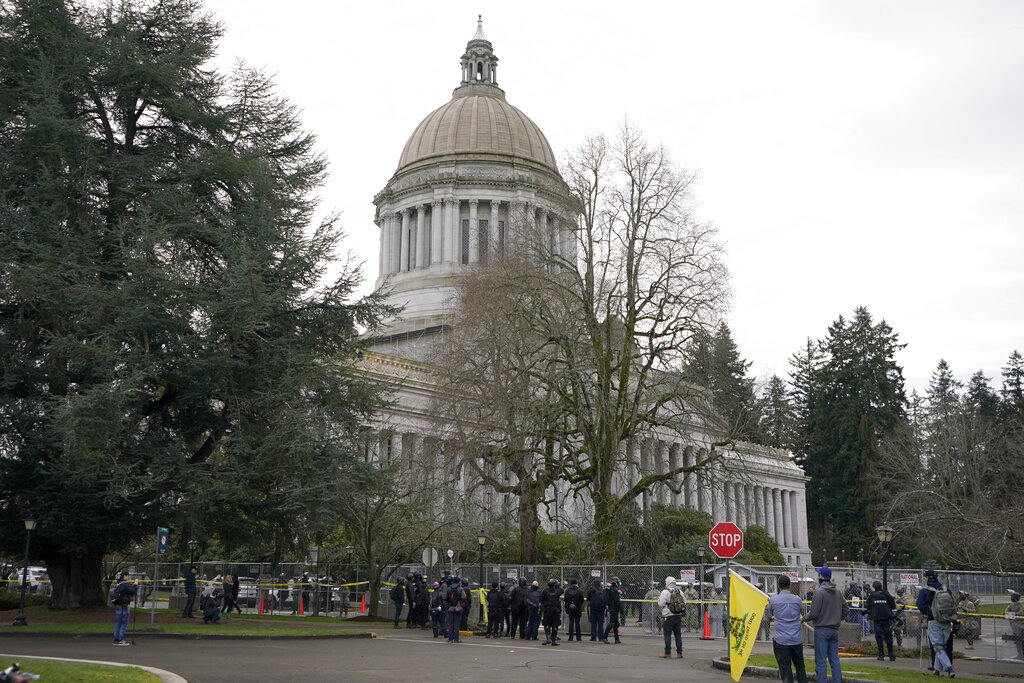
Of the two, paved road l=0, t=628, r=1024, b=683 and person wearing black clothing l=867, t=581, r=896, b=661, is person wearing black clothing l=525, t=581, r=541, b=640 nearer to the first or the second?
paved road l=0, t=628, r=1024, b=683

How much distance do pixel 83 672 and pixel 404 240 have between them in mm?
76112

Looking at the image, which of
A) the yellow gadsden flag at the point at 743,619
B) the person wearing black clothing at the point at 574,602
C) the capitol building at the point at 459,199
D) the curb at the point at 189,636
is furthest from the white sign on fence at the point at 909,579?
the capitol building at the point at 459,199

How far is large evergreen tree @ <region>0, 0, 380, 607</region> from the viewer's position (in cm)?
2598

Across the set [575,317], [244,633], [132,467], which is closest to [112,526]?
[132,467]

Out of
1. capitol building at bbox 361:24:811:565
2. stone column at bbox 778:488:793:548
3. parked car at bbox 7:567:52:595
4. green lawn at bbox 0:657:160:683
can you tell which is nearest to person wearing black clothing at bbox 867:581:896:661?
green lawn at bbox 0:657:160:683

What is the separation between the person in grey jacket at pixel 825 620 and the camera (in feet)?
49.0

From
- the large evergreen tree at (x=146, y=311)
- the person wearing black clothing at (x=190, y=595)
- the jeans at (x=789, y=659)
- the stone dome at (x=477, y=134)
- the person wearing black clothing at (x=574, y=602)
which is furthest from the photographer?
the stone dome at (x=477, y=134)

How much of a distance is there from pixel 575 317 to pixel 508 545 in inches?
415

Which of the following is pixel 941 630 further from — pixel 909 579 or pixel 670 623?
pixel 909 579

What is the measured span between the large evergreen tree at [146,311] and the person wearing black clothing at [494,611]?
18.9 ft

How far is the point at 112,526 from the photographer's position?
1075 inches

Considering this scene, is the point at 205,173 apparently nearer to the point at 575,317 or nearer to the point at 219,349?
the point at 219,349

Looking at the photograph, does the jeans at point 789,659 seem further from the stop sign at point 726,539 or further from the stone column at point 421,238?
the stone column at point 421,238

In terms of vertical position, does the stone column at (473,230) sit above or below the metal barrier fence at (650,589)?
above
